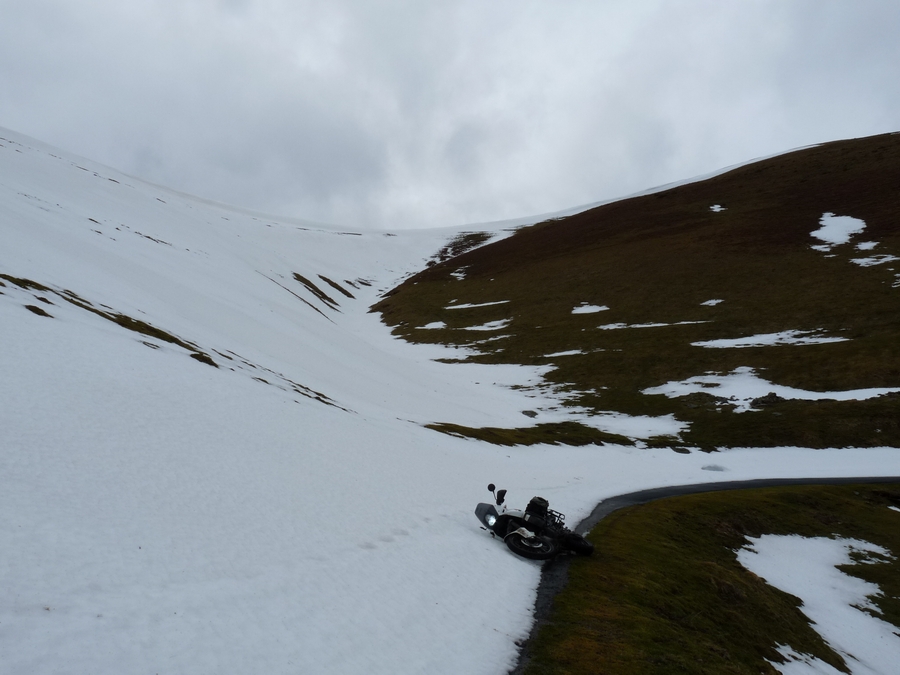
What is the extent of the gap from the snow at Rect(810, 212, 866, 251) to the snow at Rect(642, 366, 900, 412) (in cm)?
4915

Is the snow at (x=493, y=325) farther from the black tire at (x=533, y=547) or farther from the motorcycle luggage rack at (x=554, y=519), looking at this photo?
the black tire at (x=533, y=547)

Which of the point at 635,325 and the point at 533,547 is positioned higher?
the point at 635,325

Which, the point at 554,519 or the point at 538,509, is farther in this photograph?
the point at 554,519

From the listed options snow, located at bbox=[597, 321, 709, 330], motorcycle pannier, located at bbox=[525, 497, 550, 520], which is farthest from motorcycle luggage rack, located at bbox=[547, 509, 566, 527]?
snow, located at bbox=[597, 321, 709, 330]

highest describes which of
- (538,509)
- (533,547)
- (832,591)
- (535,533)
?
(832,591)

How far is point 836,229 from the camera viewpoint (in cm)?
9844

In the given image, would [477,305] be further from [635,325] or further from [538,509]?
[538,509]

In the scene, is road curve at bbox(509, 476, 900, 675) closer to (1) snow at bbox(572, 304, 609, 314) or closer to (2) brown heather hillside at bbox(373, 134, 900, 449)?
(2) brown heather hillside at bbox(373, 134, 900, 449)

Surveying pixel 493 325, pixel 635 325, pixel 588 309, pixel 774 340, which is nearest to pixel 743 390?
pixel 774 340

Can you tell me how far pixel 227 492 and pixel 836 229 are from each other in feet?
387

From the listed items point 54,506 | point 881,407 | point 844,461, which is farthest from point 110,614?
point 881,407

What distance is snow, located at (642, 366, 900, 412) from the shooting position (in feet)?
174

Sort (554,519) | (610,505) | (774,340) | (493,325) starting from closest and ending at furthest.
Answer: (554,519)
(610,505)
(774,340)
(493,325)

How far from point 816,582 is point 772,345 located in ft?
155
